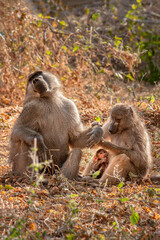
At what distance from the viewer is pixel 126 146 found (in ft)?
16.4

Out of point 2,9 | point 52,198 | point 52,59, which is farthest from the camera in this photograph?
point 52,59

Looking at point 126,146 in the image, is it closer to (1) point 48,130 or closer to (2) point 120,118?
(2) point 120,118

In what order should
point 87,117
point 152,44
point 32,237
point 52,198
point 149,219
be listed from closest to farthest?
point 32,237, point 149,219, point 52,198, point 87,117, point 152,44

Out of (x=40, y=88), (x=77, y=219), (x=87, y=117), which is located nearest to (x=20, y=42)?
(x=87, y=117)

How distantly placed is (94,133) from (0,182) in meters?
1.28

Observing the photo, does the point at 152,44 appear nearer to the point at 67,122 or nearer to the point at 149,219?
the point at 67,122

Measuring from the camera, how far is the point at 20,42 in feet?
27.6

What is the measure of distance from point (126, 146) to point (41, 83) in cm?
134

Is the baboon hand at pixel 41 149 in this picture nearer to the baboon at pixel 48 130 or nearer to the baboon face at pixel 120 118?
the baboon at pixel 48 130

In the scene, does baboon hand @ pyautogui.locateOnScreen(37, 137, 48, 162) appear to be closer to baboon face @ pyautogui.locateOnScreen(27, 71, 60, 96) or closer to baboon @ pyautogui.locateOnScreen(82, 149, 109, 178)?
baboon face @ pyautogui.locateOnScreen(27, 71, 60, 96)

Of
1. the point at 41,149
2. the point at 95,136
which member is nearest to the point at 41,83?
the point at 41,149

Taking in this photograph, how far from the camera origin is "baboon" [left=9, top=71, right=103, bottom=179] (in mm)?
4641

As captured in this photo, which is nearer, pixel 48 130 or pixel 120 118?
pixel 48 130

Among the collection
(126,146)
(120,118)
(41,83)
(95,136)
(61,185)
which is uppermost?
(41,83)
